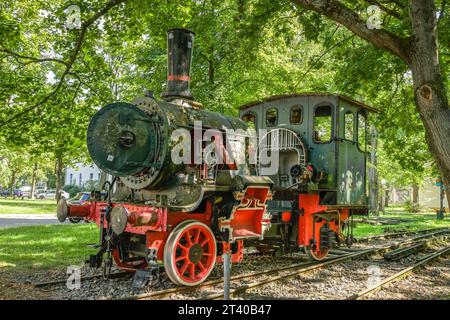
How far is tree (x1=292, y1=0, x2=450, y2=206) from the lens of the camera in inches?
251

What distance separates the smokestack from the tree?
2.13 metres

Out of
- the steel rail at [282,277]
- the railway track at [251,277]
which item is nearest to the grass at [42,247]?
the railway track at [251,277]

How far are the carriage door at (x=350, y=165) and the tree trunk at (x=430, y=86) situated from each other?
276cm

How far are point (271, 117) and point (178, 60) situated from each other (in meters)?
3.63

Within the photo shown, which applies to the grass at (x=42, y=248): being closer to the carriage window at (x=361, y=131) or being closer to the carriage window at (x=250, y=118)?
the carriage window at (x=250, y=118)

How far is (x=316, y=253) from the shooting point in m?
9.45

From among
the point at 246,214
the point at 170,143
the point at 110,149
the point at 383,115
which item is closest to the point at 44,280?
the point at 110,149

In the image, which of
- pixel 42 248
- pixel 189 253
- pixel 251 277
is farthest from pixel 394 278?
pixel 42 248

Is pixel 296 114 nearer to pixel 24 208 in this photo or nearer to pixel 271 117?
pixel 271 117

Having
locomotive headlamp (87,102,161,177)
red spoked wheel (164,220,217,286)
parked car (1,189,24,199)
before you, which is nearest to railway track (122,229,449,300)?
red spoked wheel (164,220,217,286)

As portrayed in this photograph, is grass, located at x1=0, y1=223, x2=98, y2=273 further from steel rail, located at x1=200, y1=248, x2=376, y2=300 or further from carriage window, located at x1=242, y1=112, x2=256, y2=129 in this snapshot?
carriage window, located at x1=242, y1=112, x2=256, y2=129

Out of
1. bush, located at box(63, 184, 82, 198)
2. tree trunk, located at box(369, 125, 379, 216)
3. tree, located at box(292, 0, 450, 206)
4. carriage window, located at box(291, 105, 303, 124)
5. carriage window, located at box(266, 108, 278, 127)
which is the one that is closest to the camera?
tree, located at box(292, 0, 450, 206)

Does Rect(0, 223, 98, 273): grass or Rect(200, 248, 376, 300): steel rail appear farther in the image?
Rect(0, 223, 98, 273): grass

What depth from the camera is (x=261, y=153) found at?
32.6 ft
